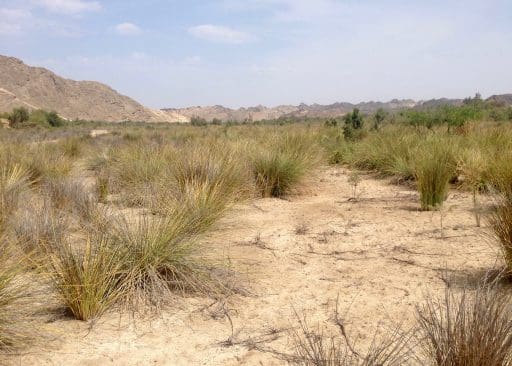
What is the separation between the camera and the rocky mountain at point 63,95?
7449 cm

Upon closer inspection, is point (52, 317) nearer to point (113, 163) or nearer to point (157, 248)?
point (157, 248)

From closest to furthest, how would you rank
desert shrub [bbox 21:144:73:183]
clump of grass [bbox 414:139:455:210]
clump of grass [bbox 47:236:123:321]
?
clump of grass [bbox 47:236:123:321], clump of grass [bbox 414:139:455:210], desert shrub [bbox 21:144:73:183]

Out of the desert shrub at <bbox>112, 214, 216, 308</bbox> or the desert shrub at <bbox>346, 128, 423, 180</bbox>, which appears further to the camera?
the desert shrub at <bbox>346, 128, 423, 180</bbox>

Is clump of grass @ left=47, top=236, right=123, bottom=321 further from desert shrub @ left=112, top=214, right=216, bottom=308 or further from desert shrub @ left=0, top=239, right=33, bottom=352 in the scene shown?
desert shrub @ left=0, top=239, right=33, bottom=352

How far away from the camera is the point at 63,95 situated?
80312mm

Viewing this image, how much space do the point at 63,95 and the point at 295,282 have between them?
83.5 meters

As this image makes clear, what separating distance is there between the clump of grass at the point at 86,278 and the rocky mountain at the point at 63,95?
69651 millimetres

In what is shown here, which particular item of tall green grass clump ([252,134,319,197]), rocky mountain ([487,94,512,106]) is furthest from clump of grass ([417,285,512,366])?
rocky mountain ([487,94,512,106])

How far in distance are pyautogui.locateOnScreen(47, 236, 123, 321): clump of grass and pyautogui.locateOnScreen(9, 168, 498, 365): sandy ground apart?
0.11m

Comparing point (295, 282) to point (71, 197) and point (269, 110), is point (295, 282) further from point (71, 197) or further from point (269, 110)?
point (269, 110)

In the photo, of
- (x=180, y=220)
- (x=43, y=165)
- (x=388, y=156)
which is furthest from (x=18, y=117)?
(x=180, y=220)

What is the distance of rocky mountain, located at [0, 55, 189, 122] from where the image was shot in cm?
7449

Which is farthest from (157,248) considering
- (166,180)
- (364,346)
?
(166,180)

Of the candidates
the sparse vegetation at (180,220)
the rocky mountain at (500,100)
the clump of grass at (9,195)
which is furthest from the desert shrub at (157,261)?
the rocky mountain at (500,100)
